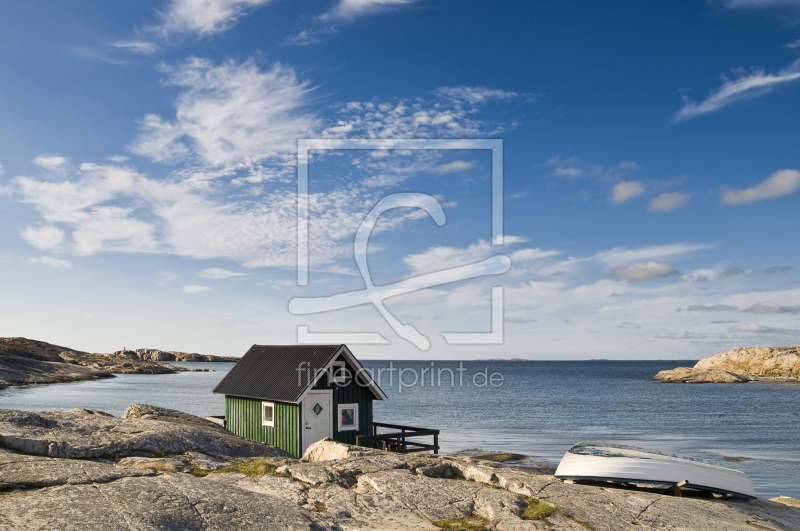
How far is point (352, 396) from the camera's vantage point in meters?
23.2

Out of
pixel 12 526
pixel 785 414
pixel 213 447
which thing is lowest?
pixel 785 414

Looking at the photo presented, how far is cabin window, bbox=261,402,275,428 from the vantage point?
2283 centimetres

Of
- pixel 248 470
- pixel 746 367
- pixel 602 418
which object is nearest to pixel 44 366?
pixel 602 418

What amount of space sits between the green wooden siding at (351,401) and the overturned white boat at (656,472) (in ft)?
33.9

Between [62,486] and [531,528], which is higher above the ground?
[62,486]

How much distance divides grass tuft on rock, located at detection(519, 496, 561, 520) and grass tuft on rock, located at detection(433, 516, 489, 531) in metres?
→ 0.87

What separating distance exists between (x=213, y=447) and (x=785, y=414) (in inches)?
2678

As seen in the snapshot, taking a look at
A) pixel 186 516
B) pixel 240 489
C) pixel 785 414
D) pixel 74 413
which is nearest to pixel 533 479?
pixel 240 489

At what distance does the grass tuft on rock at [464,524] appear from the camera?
10367mm

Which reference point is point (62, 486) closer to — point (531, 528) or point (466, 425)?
point (531, 528)

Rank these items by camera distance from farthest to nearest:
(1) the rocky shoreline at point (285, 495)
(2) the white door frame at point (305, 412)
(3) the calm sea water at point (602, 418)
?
(3) the calm sea water at point (602, 418), (2) the white door frame at point (305, 412), (1) the rocky shoreline at point (285, 495)

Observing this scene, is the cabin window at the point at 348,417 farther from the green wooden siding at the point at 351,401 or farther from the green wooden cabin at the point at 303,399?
the green wooden siding at the point at 351,401

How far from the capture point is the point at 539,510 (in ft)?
36.7

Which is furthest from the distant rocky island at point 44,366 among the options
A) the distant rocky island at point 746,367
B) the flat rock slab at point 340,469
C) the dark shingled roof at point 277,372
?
the distant rocky island at point 746,367
